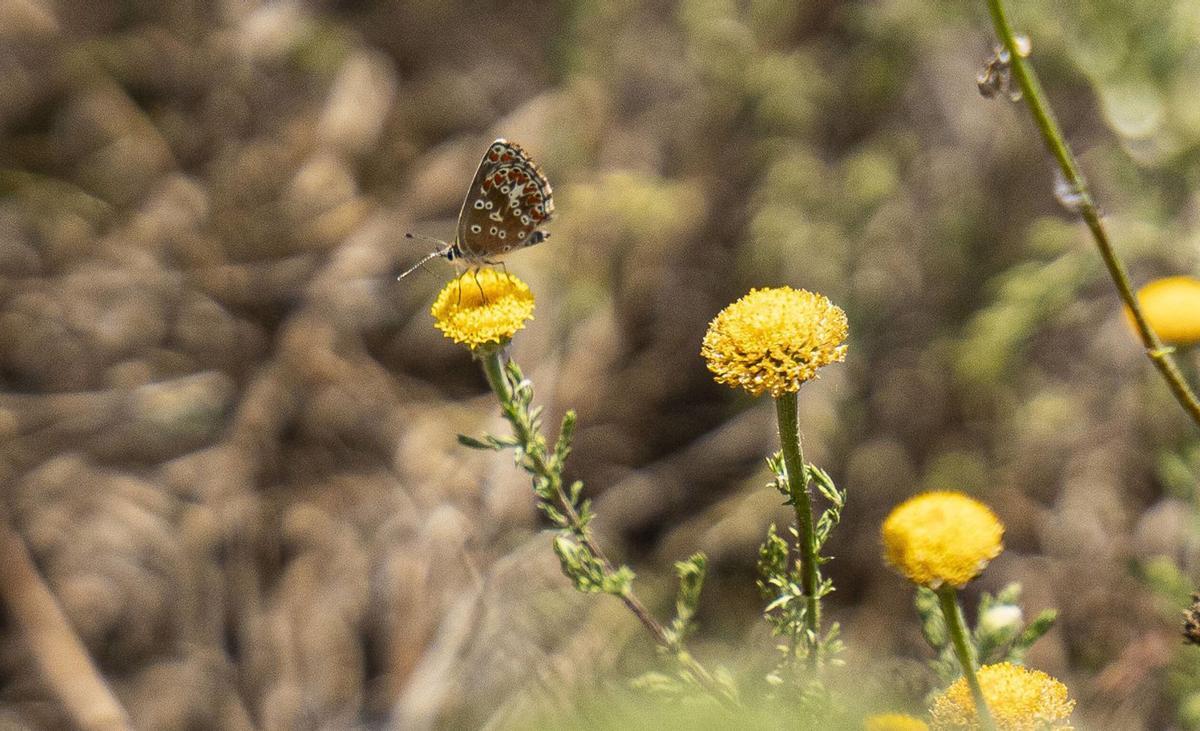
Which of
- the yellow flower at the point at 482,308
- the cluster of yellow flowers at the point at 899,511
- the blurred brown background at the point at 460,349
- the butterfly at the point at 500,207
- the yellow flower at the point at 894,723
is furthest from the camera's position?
the blurred brown background at the point at 460,349

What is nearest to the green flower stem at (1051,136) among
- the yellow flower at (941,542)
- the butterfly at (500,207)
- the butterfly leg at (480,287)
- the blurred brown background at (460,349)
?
the yellow flower at (941,542)

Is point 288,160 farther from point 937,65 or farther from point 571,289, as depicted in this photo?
point 937,65

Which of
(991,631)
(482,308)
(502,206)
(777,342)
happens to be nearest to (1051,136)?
(777,342)

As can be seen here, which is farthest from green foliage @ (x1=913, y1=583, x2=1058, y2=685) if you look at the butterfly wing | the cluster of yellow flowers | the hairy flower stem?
the butterfly wing

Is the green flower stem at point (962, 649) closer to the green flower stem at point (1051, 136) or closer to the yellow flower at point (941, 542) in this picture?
the yellow flower at point (941, 542)

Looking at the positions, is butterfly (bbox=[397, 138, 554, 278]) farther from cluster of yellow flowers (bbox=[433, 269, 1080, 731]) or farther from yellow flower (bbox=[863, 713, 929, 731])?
yellow flower (bbox=[863, 713, 929, 731])

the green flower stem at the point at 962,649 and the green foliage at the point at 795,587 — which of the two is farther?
the green foliage at the point at 795,587

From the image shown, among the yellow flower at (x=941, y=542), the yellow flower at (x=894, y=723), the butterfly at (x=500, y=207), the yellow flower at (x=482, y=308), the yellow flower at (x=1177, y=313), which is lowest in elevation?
the yellow flower at (x=894, y=723)

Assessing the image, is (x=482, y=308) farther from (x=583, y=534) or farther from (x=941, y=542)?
(x=941, y=542)

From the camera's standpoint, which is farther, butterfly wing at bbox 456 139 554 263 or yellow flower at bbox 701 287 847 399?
butterfly wing at bbox 456 139 554 263
